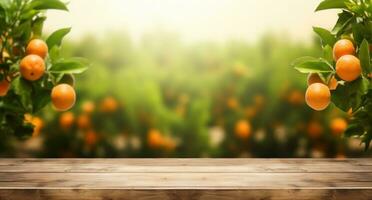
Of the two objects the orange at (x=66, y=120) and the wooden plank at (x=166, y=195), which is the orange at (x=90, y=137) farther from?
the wooden plank at (x=166, y=195)

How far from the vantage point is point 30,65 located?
56.6 inches

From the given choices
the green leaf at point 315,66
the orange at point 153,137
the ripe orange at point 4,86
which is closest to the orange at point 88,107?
the orange at point 153,137

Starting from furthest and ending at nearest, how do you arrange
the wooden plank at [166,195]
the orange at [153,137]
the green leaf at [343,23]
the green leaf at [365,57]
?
the orange at [153,137]
the green leaf at [343,23]
the green leaf at [365,57]
the wooden plank at [166,195]

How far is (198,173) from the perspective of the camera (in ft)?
4.68

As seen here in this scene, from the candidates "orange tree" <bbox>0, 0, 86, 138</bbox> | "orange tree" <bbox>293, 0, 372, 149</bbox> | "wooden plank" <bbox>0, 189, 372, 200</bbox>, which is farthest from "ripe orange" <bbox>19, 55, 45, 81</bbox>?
"orange tree" <bbox>293, 0, 372, 149</bbox>

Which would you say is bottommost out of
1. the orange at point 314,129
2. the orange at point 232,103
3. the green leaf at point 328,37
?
the orange at point 314,129

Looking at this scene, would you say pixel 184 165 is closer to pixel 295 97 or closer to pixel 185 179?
pixel 185 179

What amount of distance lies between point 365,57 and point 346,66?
0.05 meters

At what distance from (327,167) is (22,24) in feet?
2.96

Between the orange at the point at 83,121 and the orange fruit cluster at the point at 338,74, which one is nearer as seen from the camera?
the orange fruit cluster at the point at 338,74

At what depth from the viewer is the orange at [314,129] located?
6.45 ft

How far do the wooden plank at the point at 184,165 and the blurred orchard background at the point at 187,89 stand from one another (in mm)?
303

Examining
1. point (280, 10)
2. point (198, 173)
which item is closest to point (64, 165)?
point (198, 173)

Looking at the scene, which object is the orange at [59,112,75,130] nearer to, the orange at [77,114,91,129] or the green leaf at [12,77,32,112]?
the orange at [77,114,91,129]
